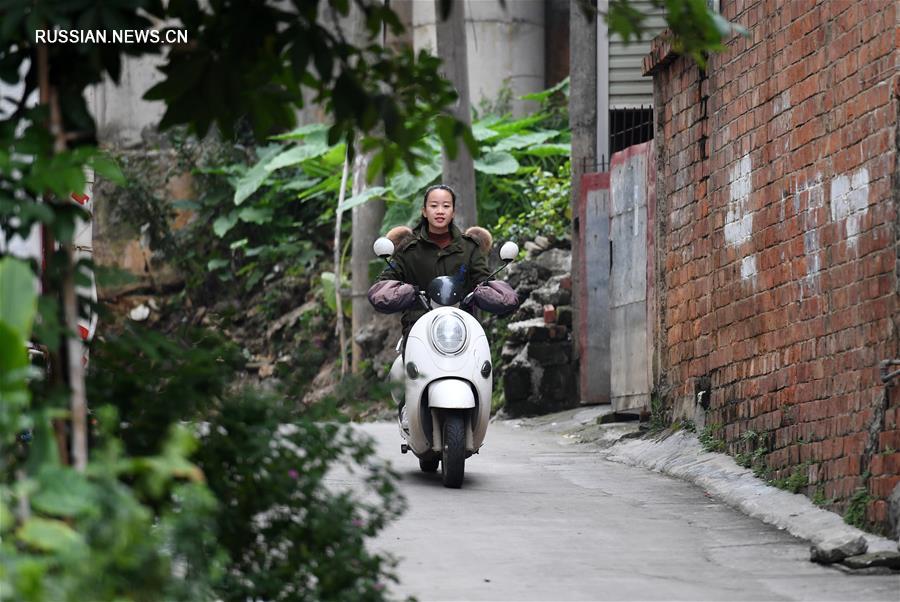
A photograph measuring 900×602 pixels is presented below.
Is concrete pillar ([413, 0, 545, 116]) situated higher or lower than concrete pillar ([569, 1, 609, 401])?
higher

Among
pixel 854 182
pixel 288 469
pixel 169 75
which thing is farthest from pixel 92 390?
pixel 854 182

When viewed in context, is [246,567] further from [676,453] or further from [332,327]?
[332,327]

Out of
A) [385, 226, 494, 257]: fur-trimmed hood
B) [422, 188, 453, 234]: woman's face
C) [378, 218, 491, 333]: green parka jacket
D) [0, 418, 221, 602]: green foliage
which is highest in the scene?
[422, 188, 453, 234]: woman's face

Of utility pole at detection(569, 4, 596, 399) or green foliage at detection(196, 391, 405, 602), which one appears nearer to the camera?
green foliage at detection(196, 391, 405, 602)

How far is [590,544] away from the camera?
755 centimetres

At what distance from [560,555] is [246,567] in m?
2.72

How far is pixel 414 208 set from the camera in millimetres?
18703

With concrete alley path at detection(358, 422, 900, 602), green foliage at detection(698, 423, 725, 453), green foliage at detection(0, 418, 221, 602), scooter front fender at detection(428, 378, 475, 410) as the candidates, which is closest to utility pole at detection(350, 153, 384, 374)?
concrete alley path at detection(358, 422, 900, 602)

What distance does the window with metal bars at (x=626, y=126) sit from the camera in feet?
50.6

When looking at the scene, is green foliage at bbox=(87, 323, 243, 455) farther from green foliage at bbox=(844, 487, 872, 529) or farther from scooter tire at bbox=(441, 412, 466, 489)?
scooter tire at bbox=(441, 412, 466, 489)

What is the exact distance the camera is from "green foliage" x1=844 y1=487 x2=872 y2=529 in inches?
296

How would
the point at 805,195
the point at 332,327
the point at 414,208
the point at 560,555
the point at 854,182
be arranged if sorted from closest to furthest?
the point at 560,555 < the point at 854,182 < the point at 805,195 < the point at 414,208 < the point at 332,327

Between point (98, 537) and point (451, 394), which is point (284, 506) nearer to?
point (98, 537)

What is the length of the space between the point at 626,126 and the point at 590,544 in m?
8.67
